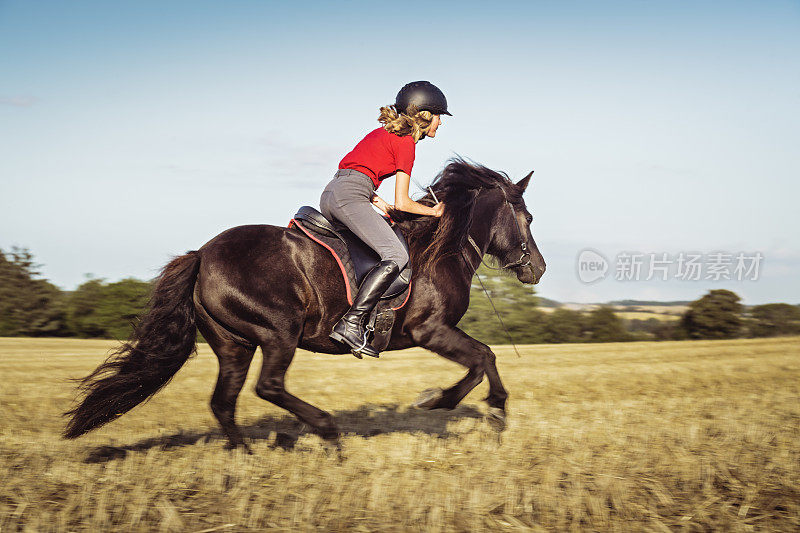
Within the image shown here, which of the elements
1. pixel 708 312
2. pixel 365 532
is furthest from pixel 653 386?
pixel 708 312

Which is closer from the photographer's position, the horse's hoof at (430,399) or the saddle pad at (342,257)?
the saddle pad at (342,257)

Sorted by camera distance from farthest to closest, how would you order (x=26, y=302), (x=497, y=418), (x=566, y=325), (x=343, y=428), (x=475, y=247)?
(x=566, y=325) < (x=26, y=302) < (x=343, y=428) < (x=475, y=247) < (x=497, y=418)

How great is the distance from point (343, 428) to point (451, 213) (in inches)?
109

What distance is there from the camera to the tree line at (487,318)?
25.6 meters

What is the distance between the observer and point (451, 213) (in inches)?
230

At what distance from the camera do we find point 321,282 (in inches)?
204

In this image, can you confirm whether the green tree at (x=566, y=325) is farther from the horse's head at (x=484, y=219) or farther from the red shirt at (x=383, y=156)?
the red shirt at (x=383, y=156)

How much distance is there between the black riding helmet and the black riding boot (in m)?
1.40

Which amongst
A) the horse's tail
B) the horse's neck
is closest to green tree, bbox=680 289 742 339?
the horse's neck

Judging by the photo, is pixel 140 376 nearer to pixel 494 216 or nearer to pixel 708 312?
pixel 494 216

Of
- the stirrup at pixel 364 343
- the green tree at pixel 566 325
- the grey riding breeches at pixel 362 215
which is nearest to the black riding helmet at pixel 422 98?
the grey riding breeches at pixel 362 215

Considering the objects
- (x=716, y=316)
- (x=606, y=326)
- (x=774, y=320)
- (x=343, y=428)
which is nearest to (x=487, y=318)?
(x=606, y=326)

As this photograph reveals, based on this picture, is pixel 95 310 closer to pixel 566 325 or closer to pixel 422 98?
pixel 566 325

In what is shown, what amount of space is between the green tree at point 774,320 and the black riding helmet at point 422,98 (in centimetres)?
2625
